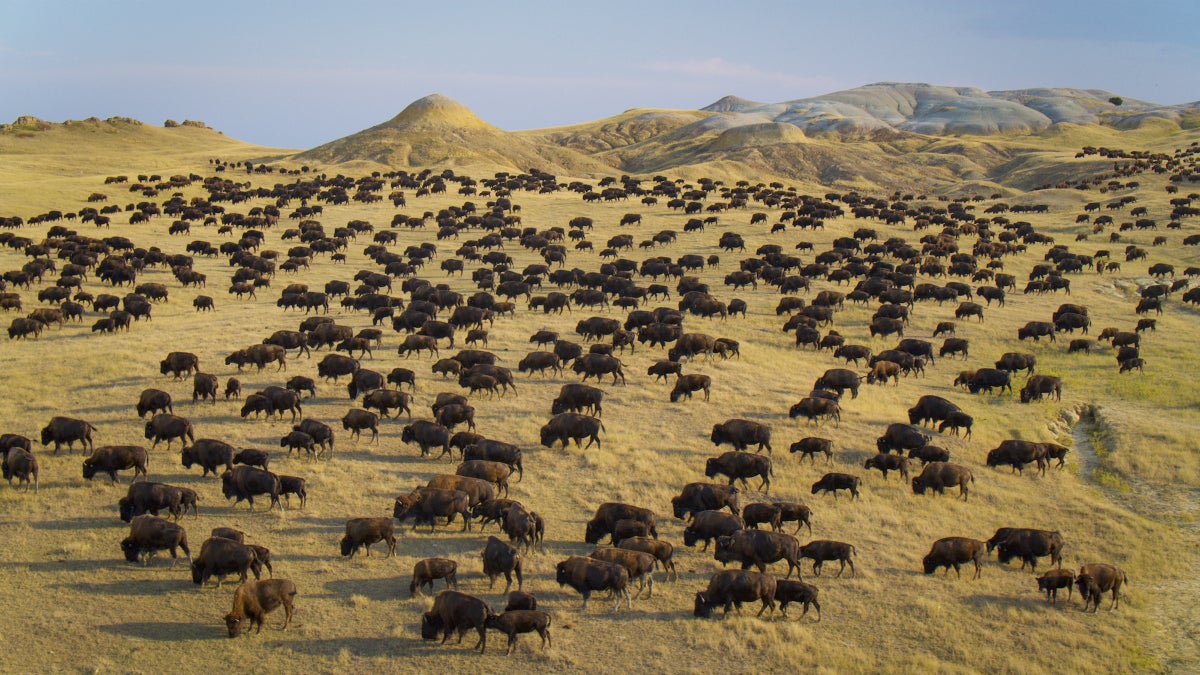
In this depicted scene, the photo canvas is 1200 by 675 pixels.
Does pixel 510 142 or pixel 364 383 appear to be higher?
pixel 510 142

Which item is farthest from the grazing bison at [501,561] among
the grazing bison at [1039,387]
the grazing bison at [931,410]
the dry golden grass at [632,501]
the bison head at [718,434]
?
the grazing bison at [1039,387]

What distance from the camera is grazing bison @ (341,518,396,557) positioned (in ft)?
59.4

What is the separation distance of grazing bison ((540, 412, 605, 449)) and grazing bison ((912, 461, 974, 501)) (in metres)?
9.07

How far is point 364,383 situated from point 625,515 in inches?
483

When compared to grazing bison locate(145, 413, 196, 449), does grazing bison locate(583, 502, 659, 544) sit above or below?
below

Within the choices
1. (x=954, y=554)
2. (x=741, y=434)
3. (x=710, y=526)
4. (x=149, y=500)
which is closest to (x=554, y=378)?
(x=741, y=434)

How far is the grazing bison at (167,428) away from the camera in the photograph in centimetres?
2294

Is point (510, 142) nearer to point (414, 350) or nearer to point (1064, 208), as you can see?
point (1064, 208)

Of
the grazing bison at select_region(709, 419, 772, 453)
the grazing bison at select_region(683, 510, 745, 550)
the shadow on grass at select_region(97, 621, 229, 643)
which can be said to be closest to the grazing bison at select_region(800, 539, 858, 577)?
the grazing bison at select_region(683, 510, 745, 550)

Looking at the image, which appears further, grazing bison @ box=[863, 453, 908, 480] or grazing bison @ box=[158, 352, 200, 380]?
grazing bison @ box=[158, 352, 200, 380]

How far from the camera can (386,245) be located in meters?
60.0

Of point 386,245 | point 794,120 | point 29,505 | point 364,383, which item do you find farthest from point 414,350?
point 794,120

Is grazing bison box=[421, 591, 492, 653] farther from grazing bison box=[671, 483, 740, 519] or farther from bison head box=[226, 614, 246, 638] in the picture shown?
grazing bison box=[671, 483, 740, 519]

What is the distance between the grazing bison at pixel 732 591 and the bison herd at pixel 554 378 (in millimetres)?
42
